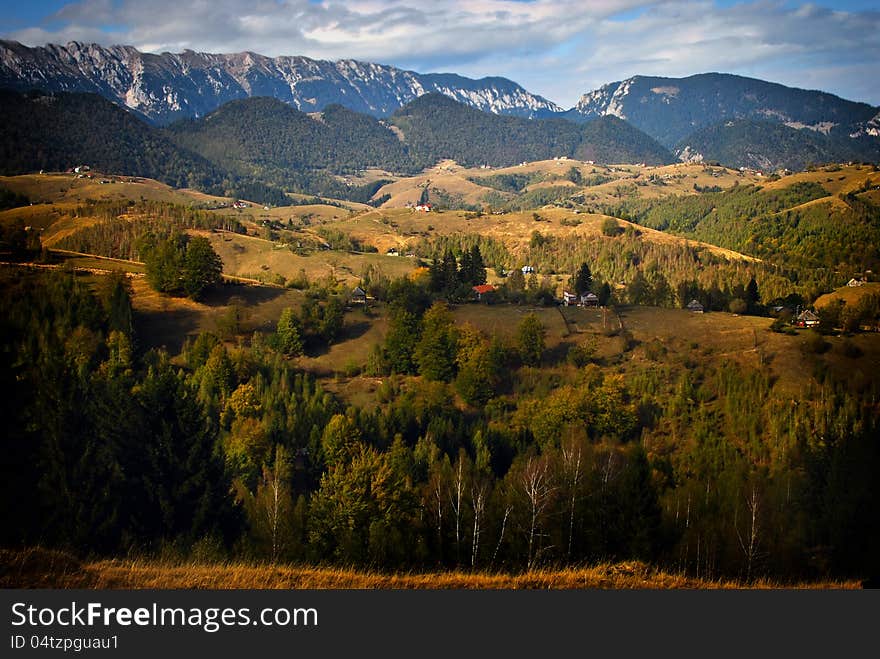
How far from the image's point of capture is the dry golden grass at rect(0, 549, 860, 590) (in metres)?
12.7

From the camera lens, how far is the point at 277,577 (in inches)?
530

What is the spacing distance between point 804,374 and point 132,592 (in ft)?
182

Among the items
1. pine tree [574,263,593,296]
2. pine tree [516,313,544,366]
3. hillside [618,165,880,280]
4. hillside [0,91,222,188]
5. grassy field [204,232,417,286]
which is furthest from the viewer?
grassy field [204,232,417,286]

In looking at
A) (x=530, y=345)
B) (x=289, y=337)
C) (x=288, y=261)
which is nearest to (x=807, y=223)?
(x=288, y=261)

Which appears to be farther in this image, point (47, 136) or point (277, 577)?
point (47, 136)

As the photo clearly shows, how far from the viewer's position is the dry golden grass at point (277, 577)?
41.5ft

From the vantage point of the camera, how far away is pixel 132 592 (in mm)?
11438

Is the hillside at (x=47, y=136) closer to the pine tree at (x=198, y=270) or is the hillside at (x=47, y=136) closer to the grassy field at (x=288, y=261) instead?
the pine tree at (x=198, y=270)

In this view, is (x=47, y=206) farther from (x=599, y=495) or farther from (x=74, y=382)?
(x=599, y=495)

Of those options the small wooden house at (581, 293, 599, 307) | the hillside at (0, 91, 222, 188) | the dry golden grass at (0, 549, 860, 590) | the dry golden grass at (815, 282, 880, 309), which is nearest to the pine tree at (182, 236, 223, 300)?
the hillside at (0, 91, 222, 188)

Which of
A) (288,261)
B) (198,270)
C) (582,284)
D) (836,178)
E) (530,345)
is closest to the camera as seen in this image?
(530,345)

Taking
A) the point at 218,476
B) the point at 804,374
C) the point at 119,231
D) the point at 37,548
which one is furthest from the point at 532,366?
the point at 119,231

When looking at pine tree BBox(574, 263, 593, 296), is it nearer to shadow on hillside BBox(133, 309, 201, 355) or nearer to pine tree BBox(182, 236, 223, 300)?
pine tree BBox(182, 236, 223, 300)

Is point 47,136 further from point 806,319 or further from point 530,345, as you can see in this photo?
point 806,319
